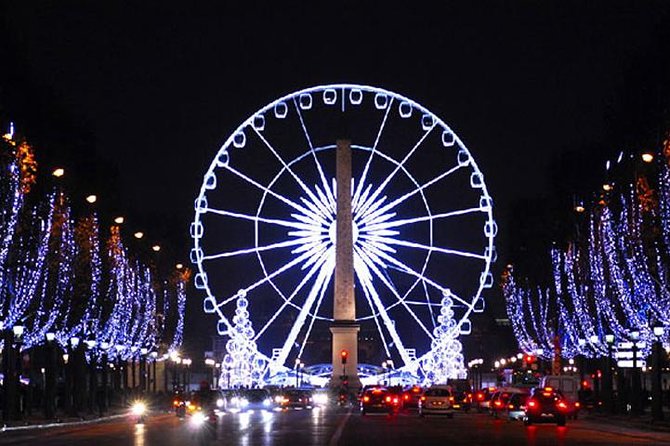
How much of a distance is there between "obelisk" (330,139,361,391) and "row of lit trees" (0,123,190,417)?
14440 mm

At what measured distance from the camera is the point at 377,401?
84.4 metres

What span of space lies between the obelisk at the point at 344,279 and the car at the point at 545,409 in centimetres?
3511

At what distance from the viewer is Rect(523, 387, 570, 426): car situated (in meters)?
64.9

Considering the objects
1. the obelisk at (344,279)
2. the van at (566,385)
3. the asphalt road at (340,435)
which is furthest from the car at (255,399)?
the asphalt road at (340,435)

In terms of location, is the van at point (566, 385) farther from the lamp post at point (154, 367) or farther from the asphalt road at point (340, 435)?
the lamp post at point (154, 367)

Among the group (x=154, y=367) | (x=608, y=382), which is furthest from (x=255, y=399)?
(x=154, y=367)

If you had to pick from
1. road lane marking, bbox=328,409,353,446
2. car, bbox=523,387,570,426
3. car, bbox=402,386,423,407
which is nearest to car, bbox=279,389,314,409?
car, bbox=402,386,423,407

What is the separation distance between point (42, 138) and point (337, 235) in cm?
3027

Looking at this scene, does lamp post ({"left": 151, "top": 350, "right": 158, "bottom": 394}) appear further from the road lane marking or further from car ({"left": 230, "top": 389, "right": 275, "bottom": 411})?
the road lane marking

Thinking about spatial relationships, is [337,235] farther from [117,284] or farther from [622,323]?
[622,323]

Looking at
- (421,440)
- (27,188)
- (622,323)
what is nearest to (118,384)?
(622,323)

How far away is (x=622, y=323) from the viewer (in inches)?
3391

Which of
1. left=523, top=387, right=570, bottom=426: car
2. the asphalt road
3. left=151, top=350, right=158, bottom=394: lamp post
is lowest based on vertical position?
the asphalt road

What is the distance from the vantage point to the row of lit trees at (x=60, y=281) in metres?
66.2
